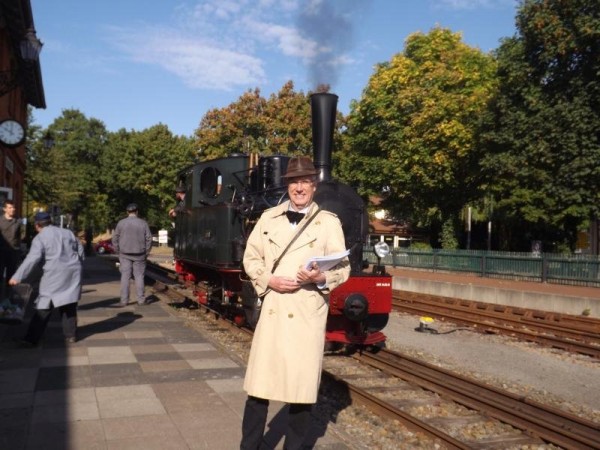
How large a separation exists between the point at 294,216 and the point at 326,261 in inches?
17.1

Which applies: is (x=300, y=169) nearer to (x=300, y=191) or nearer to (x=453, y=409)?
(x=300, y=191)

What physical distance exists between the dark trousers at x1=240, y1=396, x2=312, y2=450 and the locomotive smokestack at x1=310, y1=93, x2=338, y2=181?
16.5 ft

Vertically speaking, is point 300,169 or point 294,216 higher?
point 300,169

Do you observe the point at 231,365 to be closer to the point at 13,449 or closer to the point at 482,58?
the point at 13,449

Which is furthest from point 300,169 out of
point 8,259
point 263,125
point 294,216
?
point 263,125

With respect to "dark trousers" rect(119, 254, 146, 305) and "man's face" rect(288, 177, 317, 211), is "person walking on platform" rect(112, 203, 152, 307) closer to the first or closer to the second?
"dark trousers" rect(119, 254, 146, 305)

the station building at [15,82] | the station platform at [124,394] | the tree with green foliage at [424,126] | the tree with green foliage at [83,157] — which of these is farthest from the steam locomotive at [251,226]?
the tree with green foliage at [83,157]

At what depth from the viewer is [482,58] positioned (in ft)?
115

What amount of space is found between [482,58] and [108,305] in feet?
98.8

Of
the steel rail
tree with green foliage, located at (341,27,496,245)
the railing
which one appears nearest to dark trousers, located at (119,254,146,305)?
the steel rail

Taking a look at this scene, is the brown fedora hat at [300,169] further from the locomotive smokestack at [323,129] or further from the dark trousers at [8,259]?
the dark trousers at [8,259]

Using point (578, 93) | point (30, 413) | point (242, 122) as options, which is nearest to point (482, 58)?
point (578, 93)

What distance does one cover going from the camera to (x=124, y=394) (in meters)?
5.43

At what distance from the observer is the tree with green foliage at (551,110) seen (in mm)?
21672
